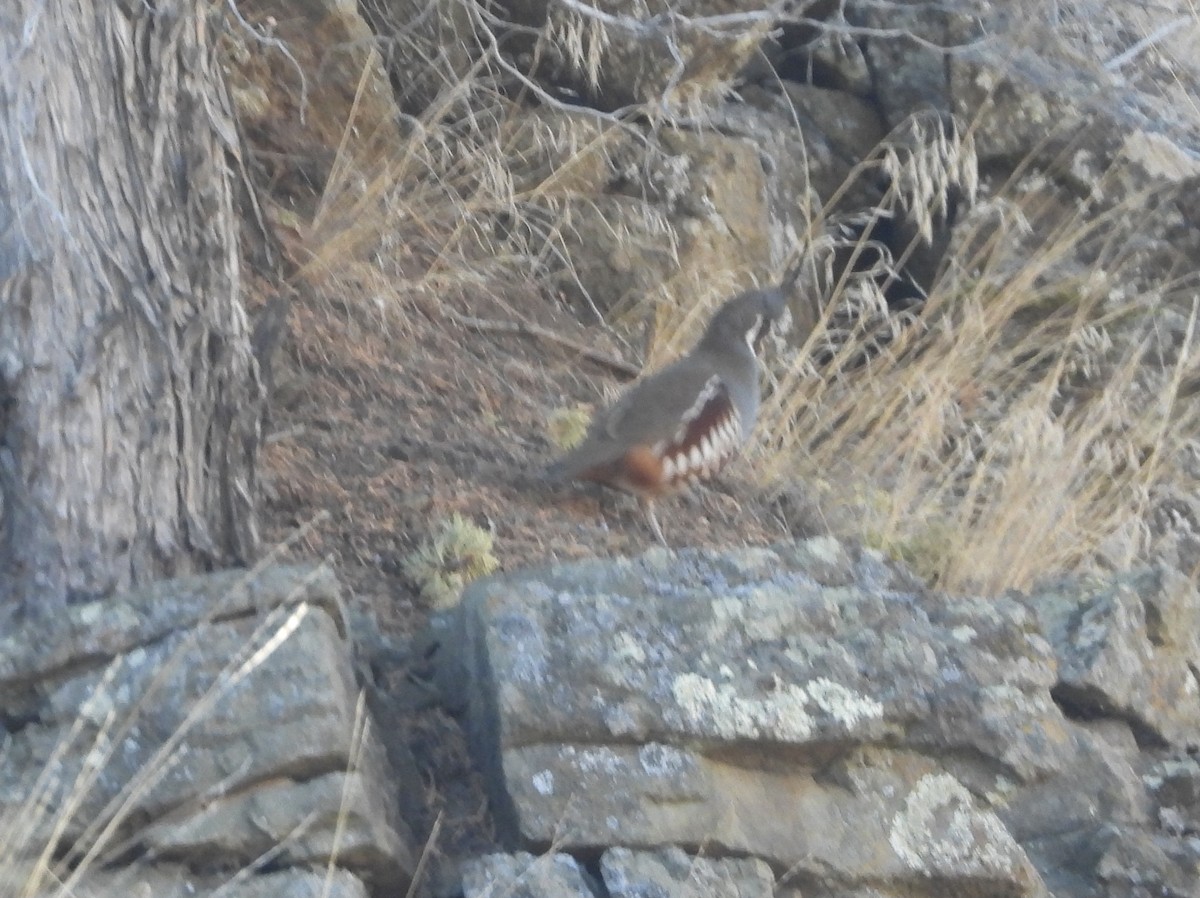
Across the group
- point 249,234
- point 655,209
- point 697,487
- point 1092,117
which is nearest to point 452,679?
point 697,487

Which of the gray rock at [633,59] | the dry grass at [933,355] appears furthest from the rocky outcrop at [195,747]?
the gray rock at [633,59]

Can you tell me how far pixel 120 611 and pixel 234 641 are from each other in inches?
10.2

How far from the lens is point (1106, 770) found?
4.42m

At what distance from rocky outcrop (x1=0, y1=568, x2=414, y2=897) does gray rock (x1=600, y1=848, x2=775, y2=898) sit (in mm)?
429

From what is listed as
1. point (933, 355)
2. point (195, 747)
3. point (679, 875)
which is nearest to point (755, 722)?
point (679, 875)

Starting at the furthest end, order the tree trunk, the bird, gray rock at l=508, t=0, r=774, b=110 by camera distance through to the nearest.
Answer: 1. gray rock at l=508, t=0, r=774, b=110
2. the bird
3. the tree trunk

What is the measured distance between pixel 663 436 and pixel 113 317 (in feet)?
6.26

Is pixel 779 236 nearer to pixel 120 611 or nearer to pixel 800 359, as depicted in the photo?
pixel 800 359

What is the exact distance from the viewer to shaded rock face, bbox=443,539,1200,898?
3555 mm

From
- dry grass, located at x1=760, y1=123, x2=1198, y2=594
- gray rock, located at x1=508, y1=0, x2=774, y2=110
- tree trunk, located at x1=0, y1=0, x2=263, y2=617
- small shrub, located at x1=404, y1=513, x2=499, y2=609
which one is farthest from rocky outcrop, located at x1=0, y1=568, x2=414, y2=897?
gray rock, located at x1=508, y1=0, x2=774, y2=110

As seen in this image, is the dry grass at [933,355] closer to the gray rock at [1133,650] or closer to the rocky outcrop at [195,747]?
the gray rock at [1133,650]

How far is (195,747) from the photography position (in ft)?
10.7

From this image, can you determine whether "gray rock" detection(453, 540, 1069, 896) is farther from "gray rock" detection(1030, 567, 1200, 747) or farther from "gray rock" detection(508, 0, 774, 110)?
"gray rock" detection(508, 0, 774, 110)

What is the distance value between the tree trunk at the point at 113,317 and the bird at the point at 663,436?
1340 mm
